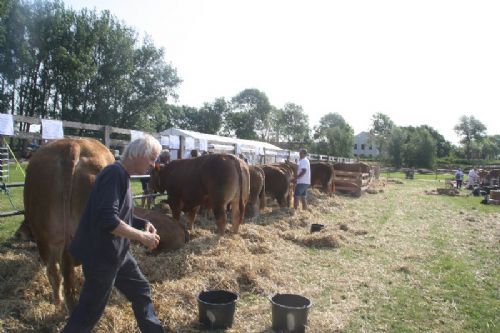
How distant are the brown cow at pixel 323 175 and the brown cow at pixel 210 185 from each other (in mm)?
10577

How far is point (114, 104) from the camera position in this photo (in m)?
43.2

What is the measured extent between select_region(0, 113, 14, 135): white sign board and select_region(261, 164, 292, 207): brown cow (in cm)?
778

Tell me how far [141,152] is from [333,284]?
400 centimetres

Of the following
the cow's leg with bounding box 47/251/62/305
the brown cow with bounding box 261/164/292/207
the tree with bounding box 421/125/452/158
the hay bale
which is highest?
the tree with bounding box 421/125/452/158

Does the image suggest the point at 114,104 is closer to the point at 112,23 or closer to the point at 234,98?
the point at 112,23

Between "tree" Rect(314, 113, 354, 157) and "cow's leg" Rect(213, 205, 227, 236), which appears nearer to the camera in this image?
"cow's leg" Rect(213, 205, 227, 236)

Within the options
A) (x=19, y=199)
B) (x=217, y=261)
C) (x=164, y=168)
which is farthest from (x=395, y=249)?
(x=19, y=199)

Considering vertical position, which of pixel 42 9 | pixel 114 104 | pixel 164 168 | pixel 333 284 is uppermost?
pixel 42 9

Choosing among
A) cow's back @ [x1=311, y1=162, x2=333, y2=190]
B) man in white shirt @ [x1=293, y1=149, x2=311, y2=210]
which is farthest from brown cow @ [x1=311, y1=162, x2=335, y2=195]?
man in white shirt @ [x1=293, y1=149, x2=311, y2=210]

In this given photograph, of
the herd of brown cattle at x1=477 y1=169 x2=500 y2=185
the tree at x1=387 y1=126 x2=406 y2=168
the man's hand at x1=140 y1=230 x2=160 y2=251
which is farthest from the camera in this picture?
the tree at x1=387 y1=126 x2=406 y2=168

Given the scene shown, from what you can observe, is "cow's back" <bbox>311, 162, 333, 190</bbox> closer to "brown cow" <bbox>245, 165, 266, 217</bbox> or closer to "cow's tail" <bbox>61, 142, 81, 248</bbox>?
"brown cow" <bbox>245, 165, 266, 217</bbox>

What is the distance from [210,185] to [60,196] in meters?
4.18

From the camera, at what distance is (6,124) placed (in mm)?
6941

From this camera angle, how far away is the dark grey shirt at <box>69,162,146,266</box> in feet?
9.06
